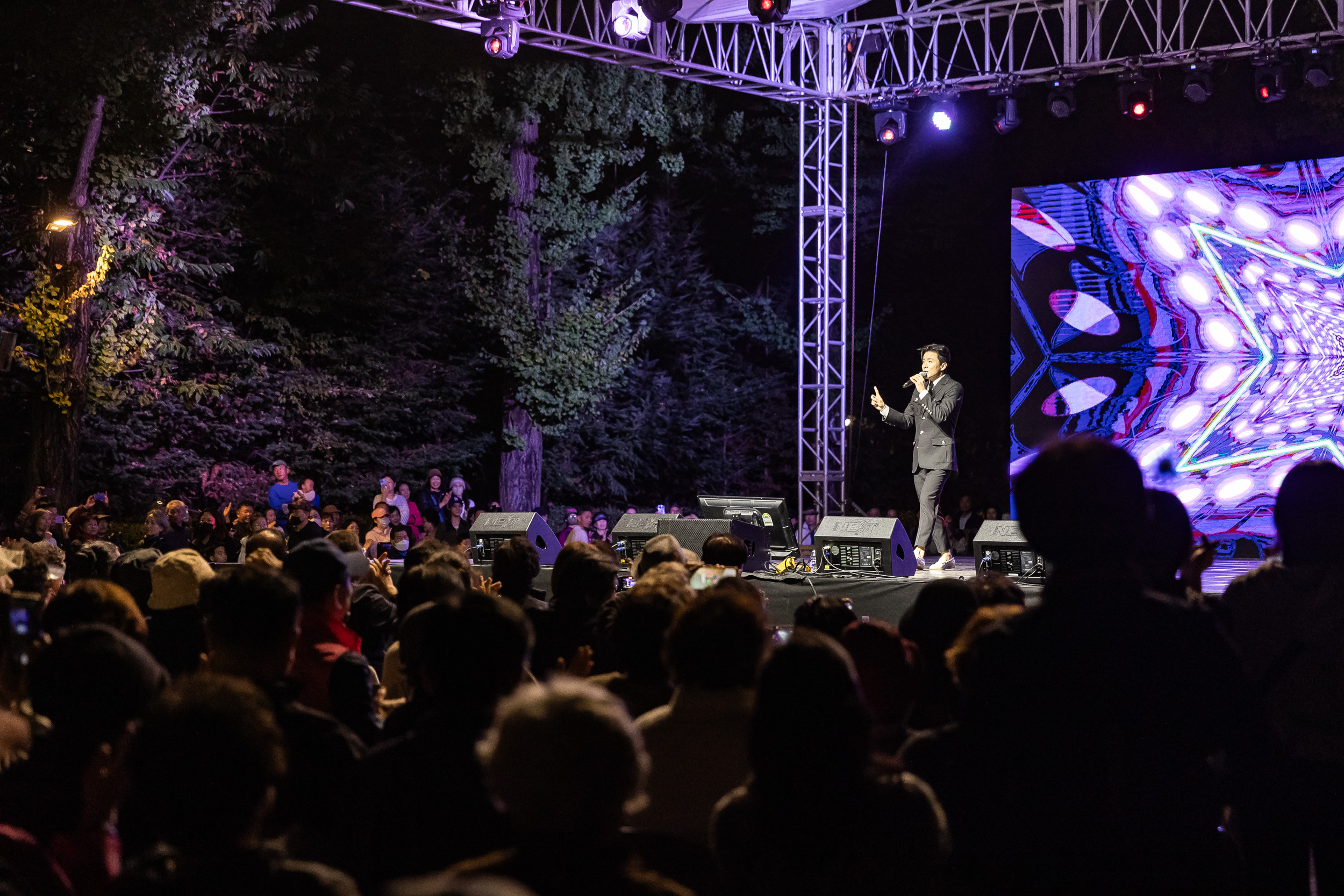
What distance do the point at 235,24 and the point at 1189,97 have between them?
42.2 feet

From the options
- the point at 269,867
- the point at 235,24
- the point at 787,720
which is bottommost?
the point at 269,867

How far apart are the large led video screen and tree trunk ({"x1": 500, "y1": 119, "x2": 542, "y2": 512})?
800cm

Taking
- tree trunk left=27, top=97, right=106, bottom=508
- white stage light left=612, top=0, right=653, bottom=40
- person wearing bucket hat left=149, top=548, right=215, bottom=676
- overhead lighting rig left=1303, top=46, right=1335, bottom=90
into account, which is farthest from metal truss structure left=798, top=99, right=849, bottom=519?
person wearing bucket hat left=149, top=548, right=215, bottom=676

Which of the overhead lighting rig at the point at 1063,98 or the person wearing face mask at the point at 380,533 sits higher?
the overhead lighting rig at the point at 1063,98

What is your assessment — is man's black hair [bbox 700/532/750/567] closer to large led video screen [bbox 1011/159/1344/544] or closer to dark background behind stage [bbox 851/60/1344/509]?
large led video screen [bbox 1011/159/1344/544]

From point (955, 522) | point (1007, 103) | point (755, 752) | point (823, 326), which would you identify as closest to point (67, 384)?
point (823, 326)

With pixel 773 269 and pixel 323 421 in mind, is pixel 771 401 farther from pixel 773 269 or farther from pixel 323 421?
pixel 323 421

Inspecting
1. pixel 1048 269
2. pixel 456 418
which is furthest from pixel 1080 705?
pixel 456 418

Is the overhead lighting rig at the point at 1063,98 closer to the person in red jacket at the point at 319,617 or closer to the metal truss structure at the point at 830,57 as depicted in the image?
the metal truss structure at the point at 830,57

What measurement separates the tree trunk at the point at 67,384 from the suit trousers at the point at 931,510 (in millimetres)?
11013

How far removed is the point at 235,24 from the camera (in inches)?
695

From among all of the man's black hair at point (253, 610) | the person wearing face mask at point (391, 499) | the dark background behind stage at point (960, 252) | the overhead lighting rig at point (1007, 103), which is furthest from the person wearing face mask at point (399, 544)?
the dark background behind stage at point (960, 252)

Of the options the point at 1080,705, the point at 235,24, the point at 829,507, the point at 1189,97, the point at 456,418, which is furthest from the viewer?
the point at 456,418

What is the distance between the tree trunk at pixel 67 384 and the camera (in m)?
15.7
